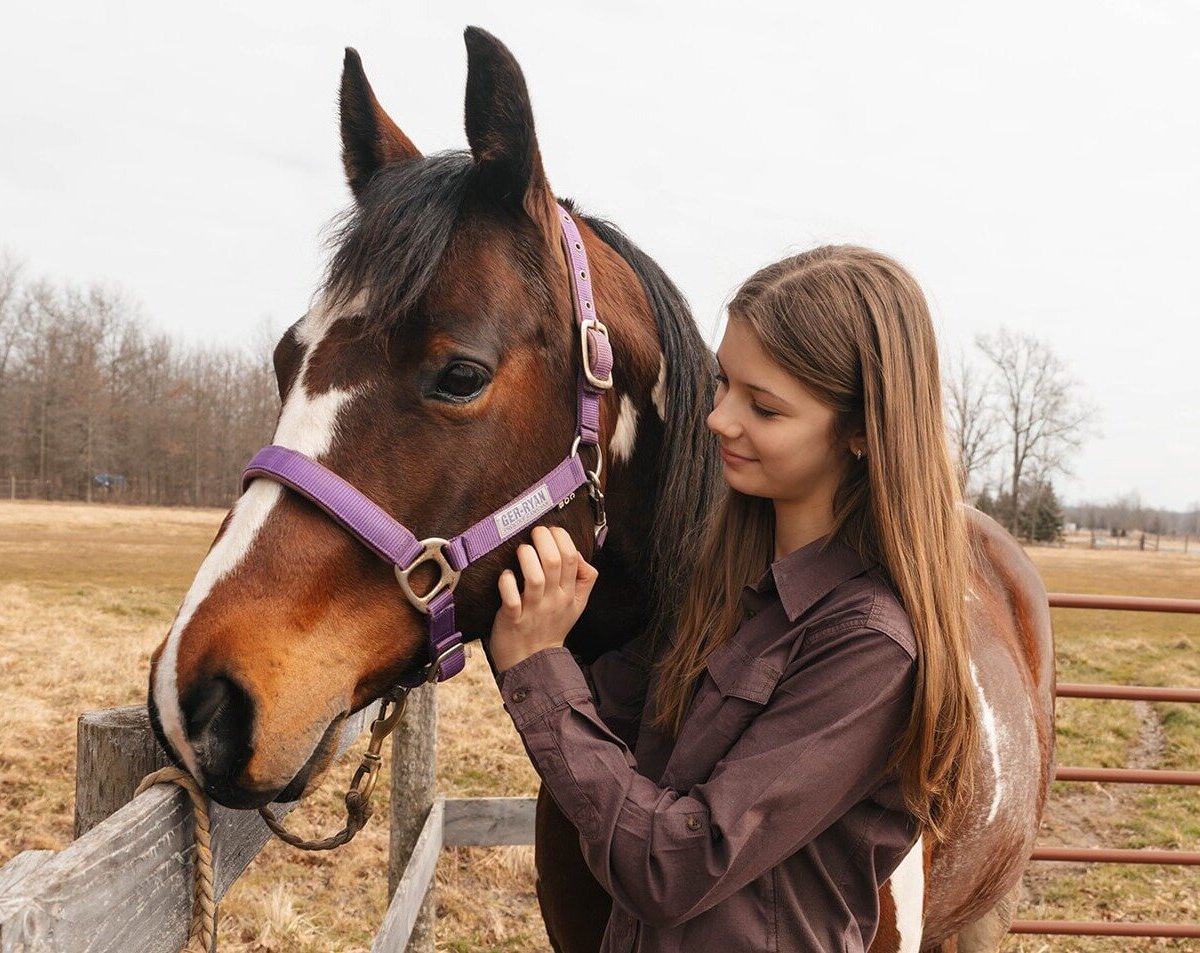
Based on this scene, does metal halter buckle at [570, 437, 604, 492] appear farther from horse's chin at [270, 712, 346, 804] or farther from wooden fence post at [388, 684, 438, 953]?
wooden fence post at [388, 684, 438, 953]

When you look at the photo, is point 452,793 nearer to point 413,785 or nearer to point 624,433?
point 413,785

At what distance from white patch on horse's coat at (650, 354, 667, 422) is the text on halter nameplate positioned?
432mm

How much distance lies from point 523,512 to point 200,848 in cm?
71

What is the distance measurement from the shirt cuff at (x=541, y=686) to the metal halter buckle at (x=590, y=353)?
508mm

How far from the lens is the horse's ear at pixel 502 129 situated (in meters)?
1.49

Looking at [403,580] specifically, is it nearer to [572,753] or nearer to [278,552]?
[278,552]

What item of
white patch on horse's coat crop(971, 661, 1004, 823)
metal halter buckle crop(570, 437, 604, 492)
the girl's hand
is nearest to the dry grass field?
white patch on horse's coat crop(971, 661, 1004, 823)

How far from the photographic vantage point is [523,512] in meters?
1.51

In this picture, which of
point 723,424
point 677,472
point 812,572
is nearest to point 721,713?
point 812,572

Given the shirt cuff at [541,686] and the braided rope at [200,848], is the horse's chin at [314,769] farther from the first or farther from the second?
the shirt cuff at [541,686]

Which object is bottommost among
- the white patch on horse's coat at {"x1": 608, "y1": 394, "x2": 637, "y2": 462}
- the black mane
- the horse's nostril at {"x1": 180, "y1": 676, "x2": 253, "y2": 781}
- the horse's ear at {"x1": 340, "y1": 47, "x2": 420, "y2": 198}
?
the horse's nostril at {"x1": 180, "y1": 676, "x2": 253, "y2": 781}

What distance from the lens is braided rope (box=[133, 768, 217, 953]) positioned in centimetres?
119

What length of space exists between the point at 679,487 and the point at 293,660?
921 millimetres

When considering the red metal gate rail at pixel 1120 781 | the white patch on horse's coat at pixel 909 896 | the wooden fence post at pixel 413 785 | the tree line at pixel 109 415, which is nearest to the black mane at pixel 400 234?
the white patch on horse's coat at pixel 909 896
